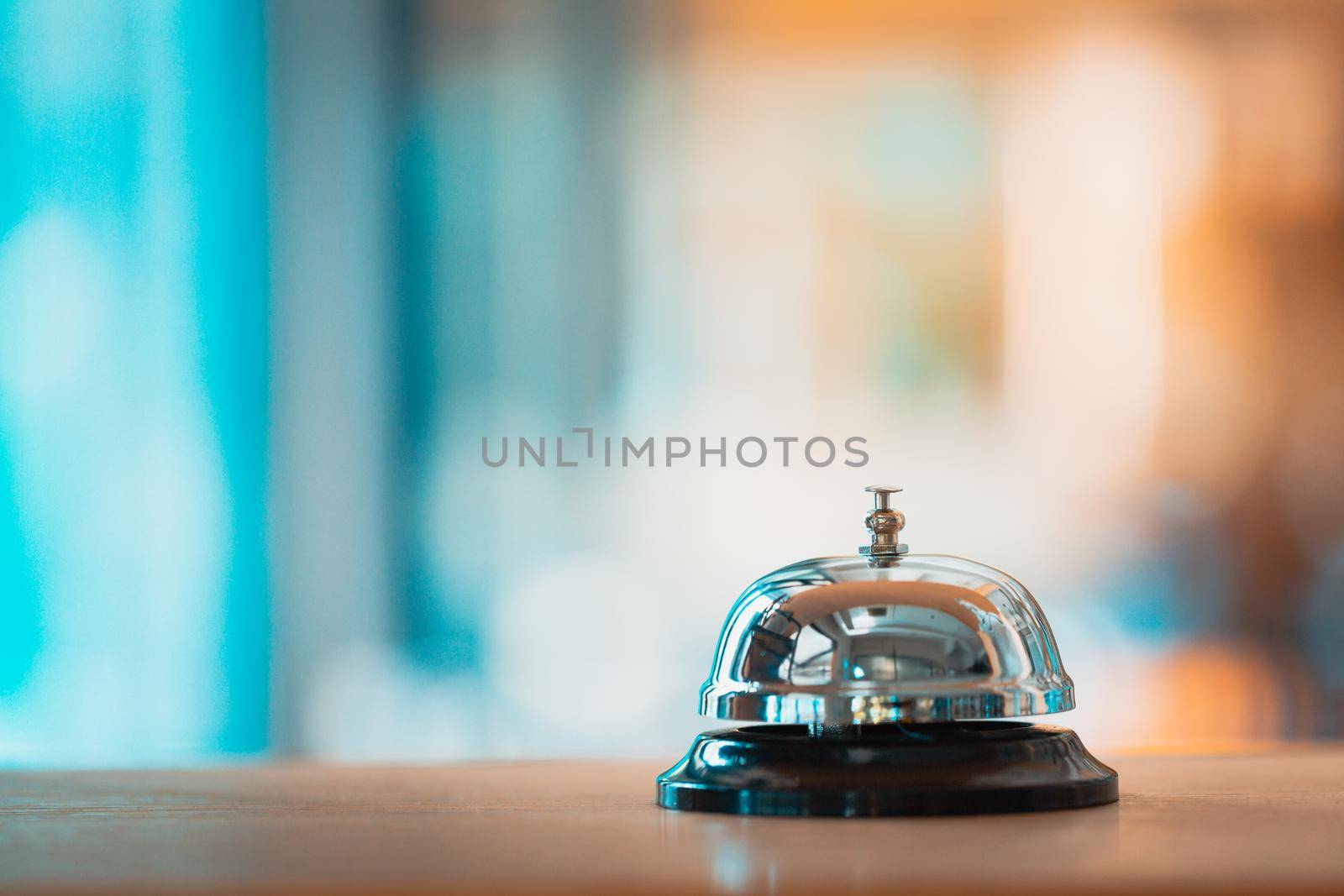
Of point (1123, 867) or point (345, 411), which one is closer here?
point (1123, 867)

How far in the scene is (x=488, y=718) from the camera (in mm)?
2303

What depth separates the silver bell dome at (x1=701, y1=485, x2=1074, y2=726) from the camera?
573mm

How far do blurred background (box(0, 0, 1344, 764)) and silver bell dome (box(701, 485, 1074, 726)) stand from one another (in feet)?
5.54

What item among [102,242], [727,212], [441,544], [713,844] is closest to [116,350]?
[102,242]

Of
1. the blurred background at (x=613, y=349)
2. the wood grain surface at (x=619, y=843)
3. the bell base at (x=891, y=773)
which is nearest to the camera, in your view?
the wood grain surface at (x=619, y=843)

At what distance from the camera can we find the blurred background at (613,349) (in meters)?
2.31

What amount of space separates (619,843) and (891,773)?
122 mm

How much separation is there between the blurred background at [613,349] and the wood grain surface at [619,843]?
5.21ft

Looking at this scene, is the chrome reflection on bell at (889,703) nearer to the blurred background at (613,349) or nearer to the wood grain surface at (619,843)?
the wood grain surface at (619,843)

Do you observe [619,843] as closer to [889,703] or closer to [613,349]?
[889,703]

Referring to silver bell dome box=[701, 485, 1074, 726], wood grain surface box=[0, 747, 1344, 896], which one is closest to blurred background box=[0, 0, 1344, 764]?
wood grain surface box=[0, 747, 1344, 896]

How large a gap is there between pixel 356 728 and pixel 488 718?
0.22m

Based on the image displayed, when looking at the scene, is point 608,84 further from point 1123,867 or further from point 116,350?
point 1123,867

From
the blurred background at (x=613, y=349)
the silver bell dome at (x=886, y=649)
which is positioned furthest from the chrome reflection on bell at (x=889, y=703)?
the blurred background at (x=613, y=349)
